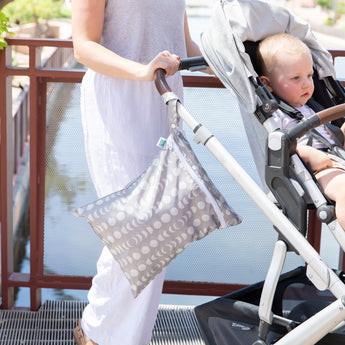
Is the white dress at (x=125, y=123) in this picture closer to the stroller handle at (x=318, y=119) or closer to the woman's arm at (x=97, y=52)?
the woman's arm at (x=97, y=52)

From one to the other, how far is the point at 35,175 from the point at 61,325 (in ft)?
2.28

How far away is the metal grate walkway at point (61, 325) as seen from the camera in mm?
3209

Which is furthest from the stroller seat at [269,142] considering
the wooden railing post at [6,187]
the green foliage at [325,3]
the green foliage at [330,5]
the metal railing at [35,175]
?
the green foliage at [325,3]

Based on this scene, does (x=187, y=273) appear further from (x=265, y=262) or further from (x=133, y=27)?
(x=133, y=27)

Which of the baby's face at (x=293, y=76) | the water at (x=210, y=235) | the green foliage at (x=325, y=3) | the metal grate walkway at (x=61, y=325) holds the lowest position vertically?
the green foliage at (x=325, y=3)

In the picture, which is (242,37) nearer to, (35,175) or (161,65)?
(161,65)

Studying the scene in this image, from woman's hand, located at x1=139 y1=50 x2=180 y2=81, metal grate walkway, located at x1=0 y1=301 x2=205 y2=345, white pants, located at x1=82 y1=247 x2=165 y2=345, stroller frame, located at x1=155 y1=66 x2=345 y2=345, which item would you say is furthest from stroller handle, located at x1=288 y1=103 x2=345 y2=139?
metal grate walkway, located at x1=0 y1=301 x2=205 y2=345

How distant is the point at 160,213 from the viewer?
2398 mm

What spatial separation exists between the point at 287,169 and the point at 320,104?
0.68 meters

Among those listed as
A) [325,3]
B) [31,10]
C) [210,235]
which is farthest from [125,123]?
[325,3]

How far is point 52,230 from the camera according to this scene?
351cm

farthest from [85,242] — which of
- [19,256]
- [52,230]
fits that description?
[19,256]

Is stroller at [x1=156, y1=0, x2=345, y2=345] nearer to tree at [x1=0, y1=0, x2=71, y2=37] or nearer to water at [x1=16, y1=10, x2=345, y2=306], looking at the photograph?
water at [x1=16, y1=10, x2=345, y2=306]

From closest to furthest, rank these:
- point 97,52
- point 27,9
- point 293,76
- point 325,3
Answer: point 97,52 < point 293,76 < point 27,9 < point 325,3
